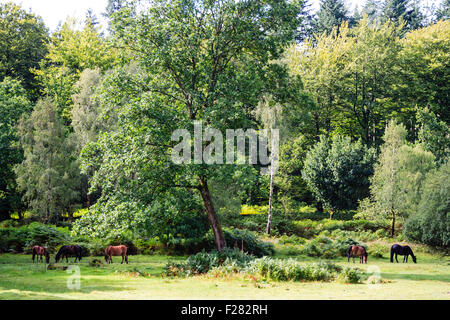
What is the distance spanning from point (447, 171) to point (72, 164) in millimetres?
27609

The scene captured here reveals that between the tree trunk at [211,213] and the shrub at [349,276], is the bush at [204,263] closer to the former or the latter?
the tree trunk at [211,213]

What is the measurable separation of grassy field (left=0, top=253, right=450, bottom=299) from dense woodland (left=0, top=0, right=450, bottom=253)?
2.04 meters

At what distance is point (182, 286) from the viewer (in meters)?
14.4

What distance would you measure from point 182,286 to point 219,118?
290 inches

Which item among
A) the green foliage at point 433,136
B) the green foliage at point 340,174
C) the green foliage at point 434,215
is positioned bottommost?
the green foliage at point 434,215

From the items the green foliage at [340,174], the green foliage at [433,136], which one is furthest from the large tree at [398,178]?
the green foliage at [433,136]

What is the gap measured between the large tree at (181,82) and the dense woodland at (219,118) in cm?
8

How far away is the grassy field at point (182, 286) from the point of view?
1221cm

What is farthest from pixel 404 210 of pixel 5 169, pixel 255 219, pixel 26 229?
pixel 5 169

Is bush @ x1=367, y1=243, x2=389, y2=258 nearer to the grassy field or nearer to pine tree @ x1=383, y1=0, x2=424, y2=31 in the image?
the grassy field

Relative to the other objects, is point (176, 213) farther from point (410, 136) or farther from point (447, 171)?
point (410, 136)

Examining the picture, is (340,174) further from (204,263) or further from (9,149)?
(9,149)

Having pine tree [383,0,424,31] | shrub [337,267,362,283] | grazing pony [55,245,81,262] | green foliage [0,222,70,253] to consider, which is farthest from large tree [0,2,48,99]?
pine tree [383,0,424,31]

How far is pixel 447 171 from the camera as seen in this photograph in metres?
26.2
